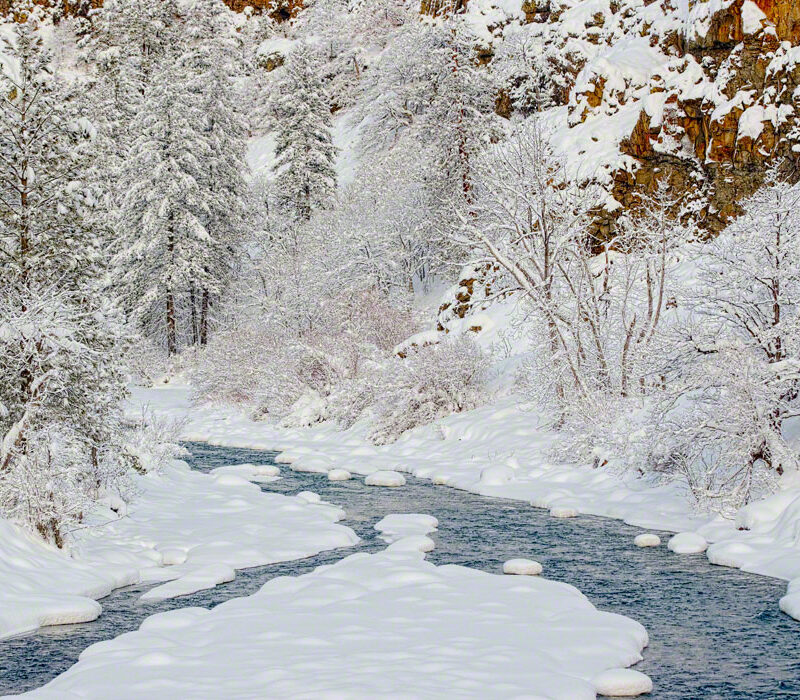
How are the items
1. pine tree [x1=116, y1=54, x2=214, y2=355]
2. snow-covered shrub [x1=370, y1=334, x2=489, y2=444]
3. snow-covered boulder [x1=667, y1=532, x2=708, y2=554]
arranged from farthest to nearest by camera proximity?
pine tree [x1=116, y1=54, x2=214, y2=355] < snow-covered shrub [x1=370, y1=334, x2=489, y2=444] < snow-covered boulder [x1=667, y1=532, x2=708, y2=554]

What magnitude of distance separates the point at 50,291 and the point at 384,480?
25.9ft

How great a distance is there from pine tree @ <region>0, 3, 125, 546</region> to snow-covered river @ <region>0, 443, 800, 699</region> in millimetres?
2422

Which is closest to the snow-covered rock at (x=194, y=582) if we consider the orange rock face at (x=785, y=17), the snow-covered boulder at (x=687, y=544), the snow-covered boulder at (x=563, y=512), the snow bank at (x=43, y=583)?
the snow bank at (x=43, y=583)

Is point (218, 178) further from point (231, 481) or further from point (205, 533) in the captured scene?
point (205, 533)

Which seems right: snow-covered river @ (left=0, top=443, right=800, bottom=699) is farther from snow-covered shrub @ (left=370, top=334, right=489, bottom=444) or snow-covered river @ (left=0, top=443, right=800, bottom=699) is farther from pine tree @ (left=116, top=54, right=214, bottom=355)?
pine tree @ (left=116, top=54, right=214, bottom=355)

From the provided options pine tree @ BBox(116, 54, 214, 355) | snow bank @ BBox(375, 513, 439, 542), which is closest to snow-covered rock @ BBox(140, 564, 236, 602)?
snow bank @ BBox(375, 513, 439, 542)

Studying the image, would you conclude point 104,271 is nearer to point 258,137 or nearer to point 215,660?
point 215,660

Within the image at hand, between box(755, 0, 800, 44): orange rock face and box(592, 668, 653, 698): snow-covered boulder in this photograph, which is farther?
box(755, 0, 800, 44): orange rock face

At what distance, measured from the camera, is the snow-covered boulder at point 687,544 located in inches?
421

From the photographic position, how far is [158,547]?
1120cm

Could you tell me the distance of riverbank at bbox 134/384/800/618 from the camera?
33.9 ft

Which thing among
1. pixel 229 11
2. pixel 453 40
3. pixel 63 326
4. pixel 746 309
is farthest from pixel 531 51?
pixel 229 11

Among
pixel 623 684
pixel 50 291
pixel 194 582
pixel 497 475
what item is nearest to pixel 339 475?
pixel 497 475

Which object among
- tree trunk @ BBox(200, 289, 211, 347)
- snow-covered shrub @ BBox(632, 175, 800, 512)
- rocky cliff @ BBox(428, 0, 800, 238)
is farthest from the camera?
tree trunk @ BBox(200, 289, 211, 347)
